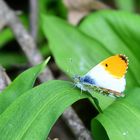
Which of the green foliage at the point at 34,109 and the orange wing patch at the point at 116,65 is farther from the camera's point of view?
the orange wing patch at the point at 116,65

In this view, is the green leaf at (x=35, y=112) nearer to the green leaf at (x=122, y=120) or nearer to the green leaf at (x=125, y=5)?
the green leaf at (x=122, y=120)

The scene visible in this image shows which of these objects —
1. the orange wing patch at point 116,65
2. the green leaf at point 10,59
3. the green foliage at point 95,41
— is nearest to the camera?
the orange wing patch at point 116,65

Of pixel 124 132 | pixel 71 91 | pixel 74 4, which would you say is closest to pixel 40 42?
pixel 74 4

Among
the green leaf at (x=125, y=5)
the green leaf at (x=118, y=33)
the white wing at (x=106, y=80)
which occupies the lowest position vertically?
the green leaf at (x=125, y=5)

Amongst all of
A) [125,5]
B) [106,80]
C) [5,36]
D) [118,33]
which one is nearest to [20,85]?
[106,80]

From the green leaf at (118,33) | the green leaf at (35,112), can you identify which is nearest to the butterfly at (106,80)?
the green leaf at (35,112)

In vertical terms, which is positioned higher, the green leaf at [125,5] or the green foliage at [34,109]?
the green foliage at [34,109]

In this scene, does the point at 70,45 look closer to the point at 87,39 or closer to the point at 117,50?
the point at 87,39
